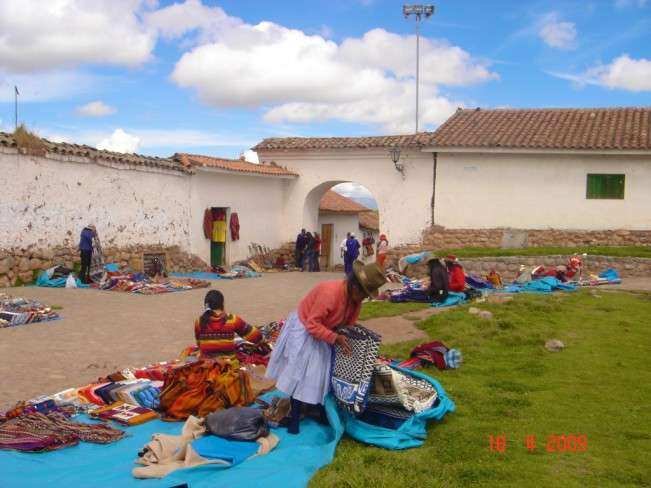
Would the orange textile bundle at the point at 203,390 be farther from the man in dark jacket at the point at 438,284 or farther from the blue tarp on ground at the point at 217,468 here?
the man in dark jacket at the point at 438,284

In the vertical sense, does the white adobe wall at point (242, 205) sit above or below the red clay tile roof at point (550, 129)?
below

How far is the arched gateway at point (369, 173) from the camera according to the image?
71.7ft

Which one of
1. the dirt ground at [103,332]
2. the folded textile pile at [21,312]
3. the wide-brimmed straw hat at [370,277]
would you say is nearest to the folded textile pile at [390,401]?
the wide-brimmed straw hat at [370,277]

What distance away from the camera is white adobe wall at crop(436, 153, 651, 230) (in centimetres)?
2009

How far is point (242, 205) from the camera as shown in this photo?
71.4ft

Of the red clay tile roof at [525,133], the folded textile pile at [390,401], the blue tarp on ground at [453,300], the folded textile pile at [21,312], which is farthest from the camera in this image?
the red clay tile roof at [525,133]

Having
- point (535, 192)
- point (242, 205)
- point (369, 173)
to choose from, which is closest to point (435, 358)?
point (535, 192)

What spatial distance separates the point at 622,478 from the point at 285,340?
265cm

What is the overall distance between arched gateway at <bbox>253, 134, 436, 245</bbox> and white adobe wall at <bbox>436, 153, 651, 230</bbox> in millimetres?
666

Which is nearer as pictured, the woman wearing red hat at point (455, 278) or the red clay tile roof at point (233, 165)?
the woman wearing red hat at point (455, 278)

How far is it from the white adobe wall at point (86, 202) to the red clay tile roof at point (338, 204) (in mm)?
12026

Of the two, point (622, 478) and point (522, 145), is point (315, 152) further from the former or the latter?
point (622, 478)

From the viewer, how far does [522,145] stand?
796 inches

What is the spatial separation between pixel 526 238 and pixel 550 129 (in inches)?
145
